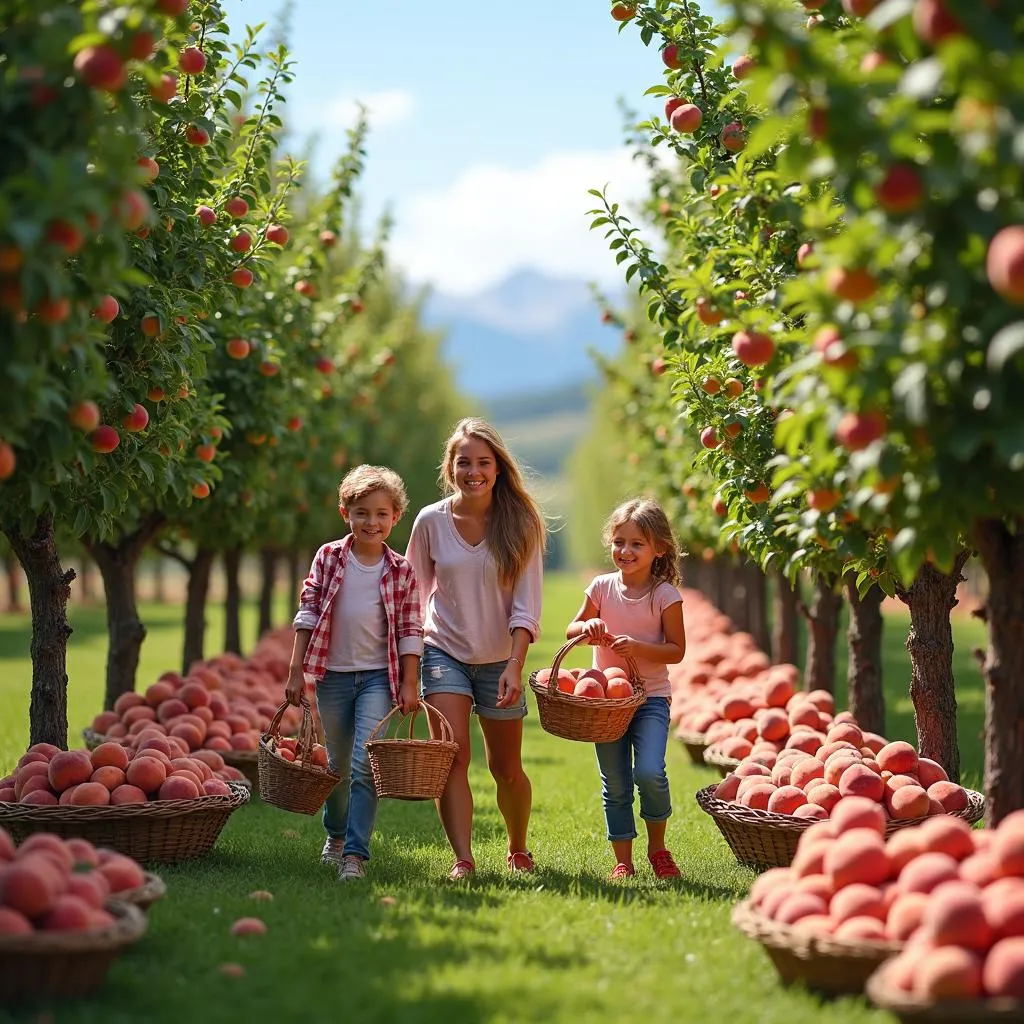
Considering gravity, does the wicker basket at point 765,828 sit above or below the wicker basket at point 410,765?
below

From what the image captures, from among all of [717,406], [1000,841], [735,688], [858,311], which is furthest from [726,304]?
[735,688]

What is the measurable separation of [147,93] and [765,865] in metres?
5.41

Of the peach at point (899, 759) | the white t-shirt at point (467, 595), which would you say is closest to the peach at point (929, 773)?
the peach at point (899, 759)

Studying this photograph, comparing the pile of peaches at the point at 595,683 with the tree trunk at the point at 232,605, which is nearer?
the pile of peaches at the point at 595,683

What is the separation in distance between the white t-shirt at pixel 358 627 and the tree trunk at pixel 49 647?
2.02m

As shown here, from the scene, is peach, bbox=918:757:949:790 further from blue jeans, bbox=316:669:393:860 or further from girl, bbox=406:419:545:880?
blue jeans, bbox=316:669:393:860

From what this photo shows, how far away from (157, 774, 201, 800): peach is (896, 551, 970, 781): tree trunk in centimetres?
441

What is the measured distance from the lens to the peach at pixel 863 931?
16.1 feet

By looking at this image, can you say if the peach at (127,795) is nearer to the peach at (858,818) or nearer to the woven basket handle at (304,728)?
the woven basket handle at (304,728)

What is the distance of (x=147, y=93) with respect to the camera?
24.1 ft

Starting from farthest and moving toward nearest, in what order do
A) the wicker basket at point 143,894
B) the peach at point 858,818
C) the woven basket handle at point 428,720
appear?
the woven basket handle at point 428,720
the peach at point 858,818
the wicker basket at point 143,894

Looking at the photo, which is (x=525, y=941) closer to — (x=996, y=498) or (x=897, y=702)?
(x=996, y=498)

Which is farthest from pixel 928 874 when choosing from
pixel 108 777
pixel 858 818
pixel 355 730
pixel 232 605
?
pixel 232 605

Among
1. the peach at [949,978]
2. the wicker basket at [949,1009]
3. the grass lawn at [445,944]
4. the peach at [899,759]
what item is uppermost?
the peach at [899,759]
